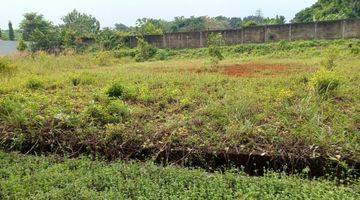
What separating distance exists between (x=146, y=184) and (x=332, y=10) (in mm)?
30863

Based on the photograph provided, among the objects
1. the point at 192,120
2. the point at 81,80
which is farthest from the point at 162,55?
the point at 192,120

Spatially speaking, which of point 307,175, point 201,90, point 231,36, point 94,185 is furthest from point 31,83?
point 231,36

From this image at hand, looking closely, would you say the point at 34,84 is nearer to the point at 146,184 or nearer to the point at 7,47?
the point at 146,184

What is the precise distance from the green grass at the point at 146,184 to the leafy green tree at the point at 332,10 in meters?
27.4

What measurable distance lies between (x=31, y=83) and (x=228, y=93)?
4.25 metres

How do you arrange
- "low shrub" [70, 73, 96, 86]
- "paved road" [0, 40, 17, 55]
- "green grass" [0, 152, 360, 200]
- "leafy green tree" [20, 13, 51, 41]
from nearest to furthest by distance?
"green grass" [0, 152, 360, 200] < "low shrub" [70, 73, 96, 86] < "paved road" [0, 40, 17, 55] < "leafy green tree" [20, 13, 51, 41]

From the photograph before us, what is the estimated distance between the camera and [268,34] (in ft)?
76.8

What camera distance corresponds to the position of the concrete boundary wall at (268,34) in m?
21.5

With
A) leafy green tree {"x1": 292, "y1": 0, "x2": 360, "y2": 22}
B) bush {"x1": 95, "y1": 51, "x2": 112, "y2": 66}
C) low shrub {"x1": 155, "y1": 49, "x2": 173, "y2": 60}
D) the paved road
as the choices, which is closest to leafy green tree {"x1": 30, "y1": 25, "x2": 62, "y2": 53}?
the paved road

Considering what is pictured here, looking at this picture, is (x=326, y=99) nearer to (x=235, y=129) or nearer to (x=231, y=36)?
(x=235, y=129)

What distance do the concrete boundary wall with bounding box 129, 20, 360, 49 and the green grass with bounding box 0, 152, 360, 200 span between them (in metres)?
20.1

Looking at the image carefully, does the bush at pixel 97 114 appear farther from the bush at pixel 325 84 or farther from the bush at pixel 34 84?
the bush at pixel 325 84

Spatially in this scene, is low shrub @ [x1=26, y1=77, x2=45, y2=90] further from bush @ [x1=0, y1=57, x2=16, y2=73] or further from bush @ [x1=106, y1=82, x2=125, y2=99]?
bush @ [x1=0, y1=57, x2=16, y2=73]

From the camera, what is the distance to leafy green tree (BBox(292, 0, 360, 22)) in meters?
28.0
